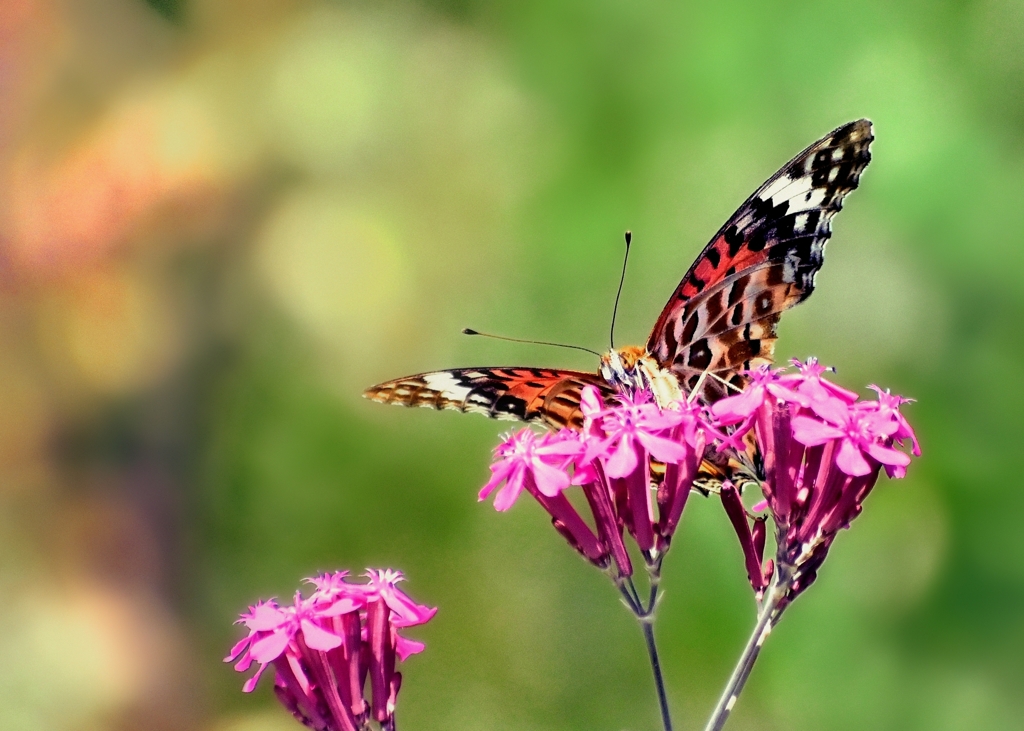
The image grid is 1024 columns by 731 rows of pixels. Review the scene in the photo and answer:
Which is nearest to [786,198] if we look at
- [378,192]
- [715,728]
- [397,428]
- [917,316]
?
[715,728]

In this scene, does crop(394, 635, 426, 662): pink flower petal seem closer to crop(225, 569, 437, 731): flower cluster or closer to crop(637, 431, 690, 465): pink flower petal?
crop(225, 569, 437, 731): flower cluster

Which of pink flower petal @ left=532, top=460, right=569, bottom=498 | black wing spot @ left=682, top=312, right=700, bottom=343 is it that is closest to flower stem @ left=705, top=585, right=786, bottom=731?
pink flower petal @ left=532, top=460, right=569, bottom=498

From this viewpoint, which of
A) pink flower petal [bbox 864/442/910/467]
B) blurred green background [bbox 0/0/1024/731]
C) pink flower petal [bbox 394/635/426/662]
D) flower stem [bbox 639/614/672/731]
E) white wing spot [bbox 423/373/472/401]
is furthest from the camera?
blurred green background [bbox 0/0/1024/731]

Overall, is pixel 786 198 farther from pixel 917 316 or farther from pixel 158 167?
pixel 158 167

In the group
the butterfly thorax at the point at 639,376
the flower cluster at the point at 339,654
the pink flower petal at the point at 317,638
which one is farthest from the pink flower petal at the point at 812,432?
the pink flower petal at the point at 317,638

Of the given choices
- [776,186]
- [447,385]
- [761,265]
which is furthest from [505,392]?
[776,186]

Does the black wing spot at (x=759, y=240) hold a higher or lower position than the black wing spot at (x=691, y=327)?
higher

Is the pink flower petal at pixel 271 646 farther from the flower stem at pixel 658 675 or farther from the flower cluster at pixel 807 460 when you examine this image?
the flower cluster at pixel 807 460

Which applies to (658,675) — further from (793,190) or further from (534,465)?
(793,190)
